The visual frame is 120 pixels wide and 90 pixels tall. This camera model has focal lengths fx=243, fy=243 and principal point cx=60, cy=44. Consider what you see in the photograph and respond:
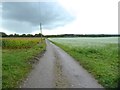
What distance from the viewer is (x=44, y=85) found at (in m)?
11.3

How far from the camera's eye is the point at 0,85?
11.3 m

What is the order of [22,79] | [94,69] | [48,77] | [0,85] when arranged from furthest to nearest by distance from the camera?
[94,69]
[48,77]
[22,79]
[0,85]

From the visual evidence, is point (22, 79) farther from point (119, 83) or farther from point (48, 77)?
point (119, 83)

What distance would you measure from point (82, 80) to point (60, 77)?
1284 mm

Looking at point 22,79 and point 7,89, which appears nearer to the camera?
point 7,89

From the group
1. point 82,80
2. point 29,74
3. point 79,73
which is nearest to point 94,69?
point 79,73

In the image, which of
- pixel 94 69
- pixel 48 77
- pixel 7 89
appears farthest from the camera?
pixel 94 69

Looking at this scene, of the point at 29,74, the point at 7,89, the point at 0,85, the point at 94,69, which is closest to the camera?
the point at 7,89

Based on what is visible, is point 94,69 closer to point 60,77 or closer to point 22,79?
point 60,77

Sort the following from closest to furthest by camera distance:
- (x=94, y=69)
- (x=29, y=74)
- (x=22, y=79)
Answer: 1. (x=22, y=79)
2. (x=29, y=74)
3. (x=94, y=69)

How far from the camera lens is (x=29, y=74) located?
14.1m

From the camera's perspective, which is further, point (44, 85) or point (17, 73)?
point (17, 73)

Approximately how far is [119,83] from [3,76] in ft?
19.8

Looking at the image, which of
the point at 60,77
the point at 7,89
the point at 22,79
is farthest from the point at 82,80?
the point at 7,89
